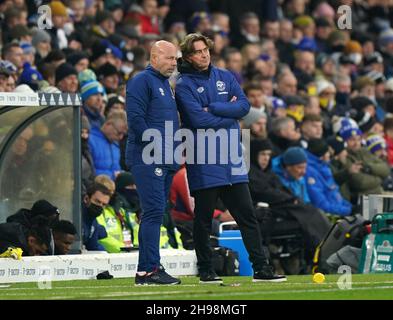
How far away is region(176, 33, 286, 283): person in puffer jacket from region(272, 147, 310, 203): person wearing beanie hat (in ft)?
20.1

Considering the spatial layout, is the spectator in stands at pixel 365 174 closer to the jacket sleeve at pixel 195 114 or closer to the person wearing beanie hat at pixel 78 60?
the person wearing beanie hat at pixel 78 60

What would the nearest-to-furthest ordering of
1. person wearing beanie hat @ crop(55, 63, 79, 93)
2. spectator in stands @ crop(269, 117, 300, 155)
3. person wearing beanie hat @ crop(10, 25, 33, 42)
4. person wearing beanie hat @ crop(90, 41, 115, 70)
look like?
1. person wearing beanie hat @ crop(55, 63, 79, 93)
2. person wearing beanie hat @ crop(10, 25, 33, 42)
3. person wearing beanie hat @ crop(90, 41, 115, 70)
4. spectator in stands @ crop(269, 117, 300, 155)

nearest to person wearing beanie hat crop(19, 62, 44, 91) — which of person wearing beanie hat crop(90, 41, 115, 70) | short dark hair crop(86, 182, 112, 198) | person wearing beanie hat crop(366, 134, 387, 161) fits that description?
short dark hair crop(86, 182, 112, 198)

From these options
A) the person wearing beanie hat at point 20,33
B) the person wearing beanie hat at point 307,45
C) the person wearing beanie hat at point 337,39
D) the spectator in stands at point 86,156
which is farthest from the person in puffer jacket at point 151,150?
the person wearing beanie hat at point 337,39

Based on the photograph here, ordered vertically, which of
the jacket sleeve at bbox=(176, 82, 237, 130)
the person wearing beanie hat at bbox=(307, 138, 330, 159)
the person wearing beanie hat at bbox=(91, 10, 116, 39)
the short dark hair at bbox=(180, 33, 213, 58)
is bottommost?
the person wearing beanie hat at bbox=(307, 138, 330, 159)

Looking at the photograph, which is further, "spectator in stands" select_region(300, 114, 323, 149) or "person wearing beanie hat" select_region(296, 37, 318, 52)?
"person wearing beanie hat" select_region(296, 37, 318, 52)

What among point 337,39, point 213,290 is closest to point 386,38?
point 337,39

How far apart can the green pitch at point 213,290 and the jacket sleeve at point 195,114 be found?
1.37m

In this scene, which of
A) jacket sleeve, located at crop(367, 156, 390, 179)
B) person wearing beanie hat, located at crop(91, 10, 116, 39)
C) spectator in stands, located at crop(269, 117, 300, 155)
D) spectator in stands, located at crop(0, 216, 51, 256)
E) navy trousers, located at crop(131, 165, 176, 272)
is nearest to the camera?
navy trousers, located at crop(131, 165, 176, 272)

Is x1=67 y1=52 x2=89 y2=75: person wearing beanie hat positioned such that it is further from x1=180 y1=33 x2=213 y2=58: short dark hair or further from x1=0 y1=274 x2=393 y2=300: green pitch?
x1=180 y1=33 x2=213 y2=58: short dark hair

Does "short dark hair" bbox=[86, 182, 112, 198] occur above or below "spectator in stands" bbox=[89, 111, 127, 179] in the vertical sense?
below

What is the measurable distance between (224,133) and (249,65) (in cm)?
1046

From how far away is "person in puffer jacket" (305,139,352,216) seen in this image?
19.4 metres

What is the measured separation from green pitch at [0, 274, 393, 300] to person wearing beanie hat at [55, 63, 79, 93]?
4.48 meters
